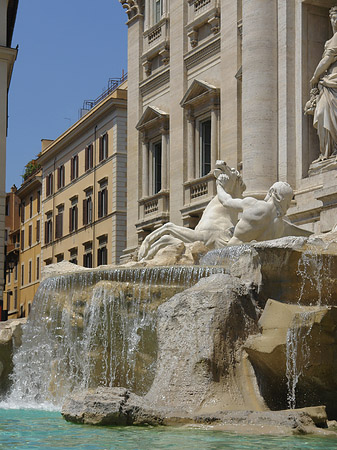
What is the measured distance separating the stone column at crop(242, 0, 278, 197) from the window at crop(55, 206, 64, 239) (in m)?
28.6

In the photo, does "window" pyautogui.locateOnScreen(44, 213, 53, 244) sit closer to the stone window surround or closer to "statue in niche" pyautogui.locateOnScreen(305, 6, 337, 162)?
the stone window surround

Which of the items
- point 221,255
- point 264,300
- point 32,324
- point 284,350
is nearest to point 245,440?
point 284,350

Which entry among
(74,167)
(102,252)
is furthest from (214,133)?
(74,167)

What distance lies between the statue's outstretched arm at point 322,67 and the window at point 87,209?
25270 millimetres

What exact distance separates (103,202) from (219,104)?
17378 millimetres

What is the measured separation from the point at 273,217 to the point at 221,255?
2.11 meters

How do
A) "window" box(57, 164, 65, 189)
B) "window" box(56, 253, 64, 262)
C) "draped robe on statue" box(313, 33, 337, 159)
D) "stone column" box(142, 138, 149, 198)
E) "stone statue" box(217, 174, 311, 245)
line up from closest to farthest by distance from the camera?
"stone statue" box(217, 174, 311, 245)
"draped robe on statue" box(313, 33, 337, 159)
"stone column" box(142, 138, 149, 198)
"window" box(56, 253, 64, 262)
"window" box(57, 164, 65, 189)

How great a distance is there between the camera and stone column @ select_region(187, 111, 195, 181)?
2667cm

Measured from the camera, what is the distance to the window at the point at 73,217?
4596 cm

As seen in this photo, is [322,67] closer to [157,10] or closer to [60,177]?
[157,10]

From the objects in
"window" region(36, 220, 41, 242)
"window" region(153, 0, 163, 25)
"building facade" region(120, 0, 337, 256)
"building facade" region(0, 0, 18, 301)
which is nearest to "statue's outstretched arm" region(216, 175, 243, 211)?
"building facade" region(120, 0, 337, 256)

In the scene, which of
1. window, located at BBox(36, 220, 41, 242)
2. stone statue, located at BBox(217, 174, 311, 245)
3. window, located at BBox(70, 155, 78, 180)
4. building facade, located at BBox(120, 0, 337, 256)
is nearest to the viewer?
stone statue, located at BBox(217, 174, 311, 245)

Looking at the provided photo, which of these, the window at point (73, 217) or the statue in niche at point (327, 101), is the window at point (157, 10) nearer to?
the statue in niche at point (327, 101)

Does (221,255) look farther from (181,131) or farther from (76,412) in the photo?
(181,131)
